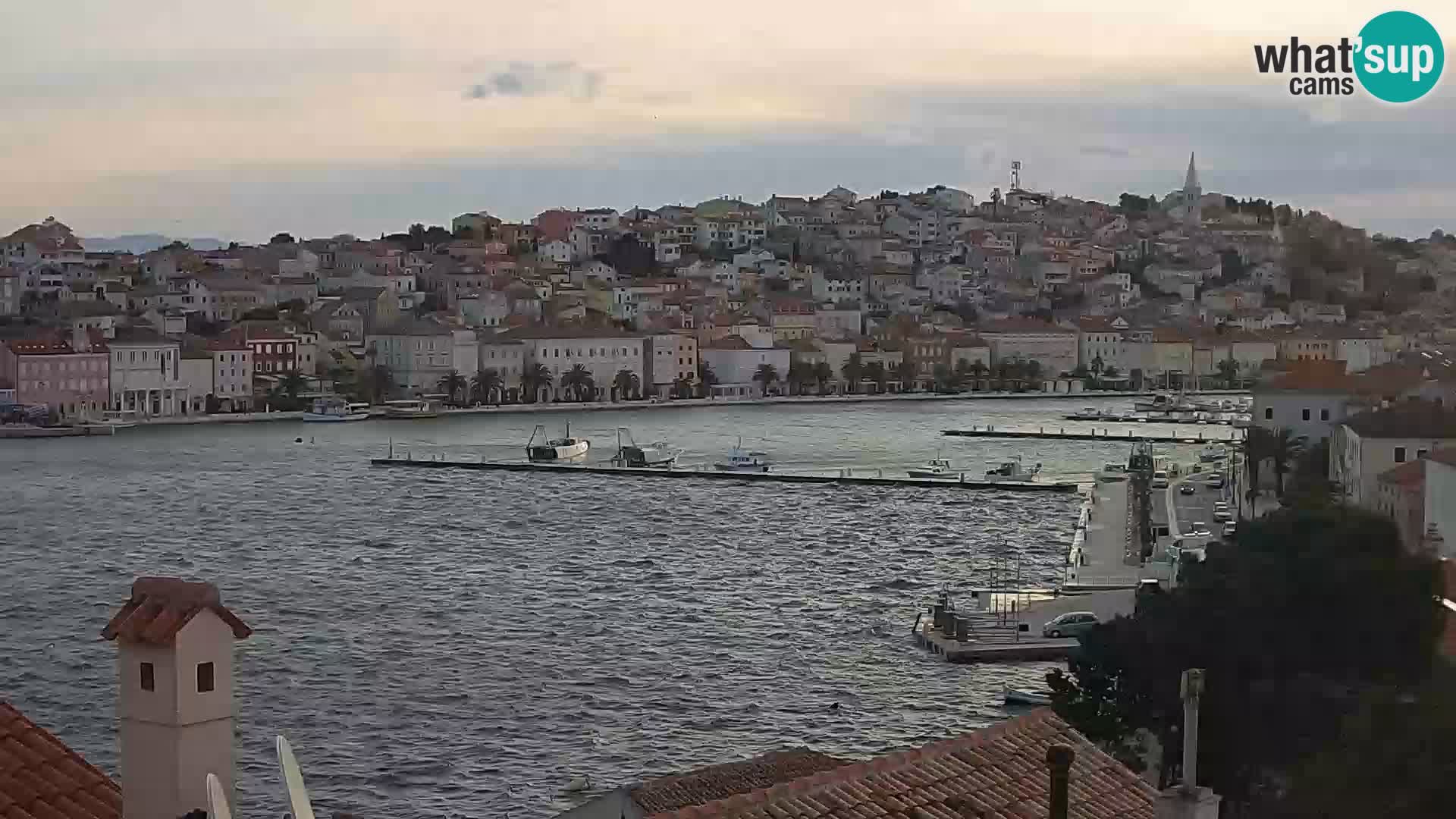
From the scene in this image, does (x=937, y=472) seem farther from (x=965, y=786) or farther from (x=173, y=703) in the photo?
(x=173, y=703)

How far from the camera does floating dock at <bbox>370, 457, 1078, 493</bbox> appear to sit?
1738 centimetres

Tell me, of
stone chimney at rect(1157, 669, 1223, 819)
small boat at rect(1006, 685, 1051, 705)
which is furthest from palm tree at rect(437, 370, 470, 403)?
stone chimney at rect(1157, 669, 1223, 819)

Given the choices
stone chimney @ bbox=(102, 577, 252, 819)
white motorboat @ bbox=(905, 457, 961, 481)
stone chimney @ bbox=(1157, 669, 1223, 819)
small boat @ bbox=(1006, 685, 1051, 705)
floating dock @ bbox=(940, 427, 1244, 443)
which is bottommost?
small boat @ bbox=(1006, 685, 1051, 705)

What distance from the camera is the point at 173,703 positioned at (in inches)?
60.0

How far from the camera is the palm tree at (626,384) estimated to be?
112 ft

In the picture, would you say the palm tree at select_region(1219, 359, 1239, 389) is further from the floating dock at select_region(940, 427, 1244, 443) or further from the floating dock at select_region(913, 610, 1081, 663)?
the floating dock at select_region(913, 610, 1081, 663)

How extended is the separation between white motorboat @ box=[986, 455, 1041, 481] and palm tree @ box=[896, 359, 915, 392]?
1758 cm

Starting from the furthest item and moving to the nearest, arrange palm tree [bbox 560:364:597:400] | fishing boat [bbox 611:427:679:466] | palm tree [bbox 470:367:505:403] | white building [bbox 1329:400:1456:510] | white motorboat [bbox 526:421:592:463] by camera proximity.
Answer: palm tree [bbox 560:364:597:400] < palm tree [bbox 470:367:505:403] < white motorboat [bbox 526:421:592:463] < fishing boat [bbox 611:427:679:466] < white building [bbox 1329:400:1456:510]

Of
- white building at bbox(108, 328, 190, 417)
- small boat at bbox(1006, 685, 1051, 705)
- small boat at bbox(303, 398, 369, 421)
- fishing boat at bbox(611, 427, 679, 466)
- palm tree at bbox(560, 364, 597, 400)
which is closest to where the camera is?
small boat at bbox(1006, 685, 1051, 705)

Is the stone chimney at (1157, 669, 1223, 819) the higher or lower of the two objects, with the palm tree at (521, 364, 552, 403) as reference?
higher

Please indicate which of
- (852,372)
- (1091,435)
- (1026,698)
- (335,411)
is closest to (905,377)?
(852,372)

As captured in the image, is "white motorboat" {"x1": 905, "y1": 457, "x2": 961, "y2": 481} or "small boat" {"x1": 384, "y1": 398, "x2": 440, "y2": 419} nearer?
"white motorboat" {"x1": 905, "y1": 457, "x2": 961, "y2": 481}

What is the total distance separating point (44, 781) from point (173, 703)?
14 cm

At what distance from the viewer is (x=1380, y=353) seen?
1375 inches
